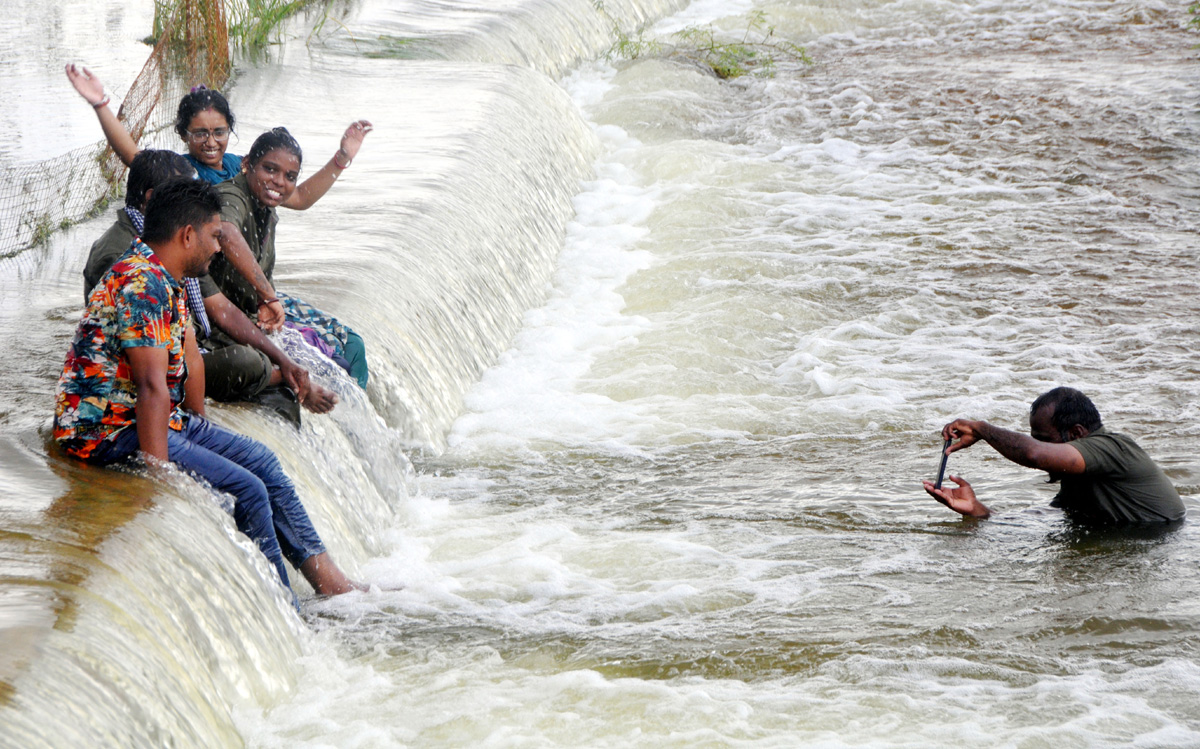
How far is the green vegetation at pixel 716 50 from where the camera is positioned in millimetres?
13711

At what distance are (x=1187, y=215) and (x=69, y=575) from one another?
8.38 metres

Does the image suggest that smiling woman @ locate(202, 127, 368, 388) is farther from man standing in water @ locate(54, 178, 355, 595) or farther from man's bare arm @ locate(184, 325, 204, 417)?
man standing in water @ locate(54, 178, 355, 595)

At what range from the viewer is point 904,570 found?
4.60 metres

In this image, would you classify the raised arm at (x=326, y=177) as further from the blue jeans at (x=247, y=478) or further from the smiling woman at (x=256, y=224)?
the blue jeans at (x=247, y=478)

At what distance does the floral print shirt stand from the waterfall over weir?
17cm

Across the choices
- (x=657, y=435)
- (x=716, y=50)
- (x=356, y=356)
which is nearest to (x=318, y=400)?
(x=356, y=356)

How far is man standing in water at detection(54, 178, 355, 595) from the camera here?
3477 millimetres

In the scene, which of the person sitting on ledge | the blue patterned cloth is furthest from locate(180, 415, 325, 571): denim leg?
the blue patterned cloth

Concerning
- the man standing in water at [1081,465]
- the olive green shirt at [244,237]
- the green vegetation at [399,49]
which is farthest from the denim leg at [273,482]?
the green vegetation at [399,49]

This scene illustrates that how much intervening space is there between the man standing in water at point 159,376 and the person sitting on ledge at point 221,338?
16.9 inches

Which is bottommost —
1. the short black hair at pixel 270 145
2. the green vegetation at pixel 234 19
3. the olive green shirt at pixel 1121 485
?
the olive green shirt at pixel 1121 485

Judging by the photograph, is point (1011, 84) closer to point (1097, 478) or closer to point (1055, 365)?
point (1055, 365)

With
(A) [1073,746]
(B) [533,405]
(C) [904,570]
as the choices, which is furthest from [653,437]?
(A) [1073,746]

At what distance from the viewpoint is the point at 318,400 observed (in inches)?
181
